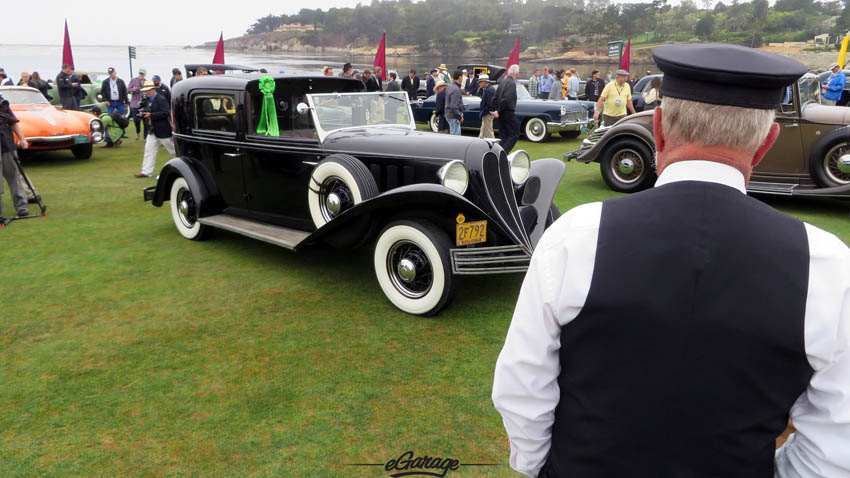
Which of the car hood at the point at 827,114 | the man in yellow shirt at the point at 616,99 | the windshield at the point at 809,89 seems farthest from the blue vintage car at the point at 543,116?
the car hood at the point at 827,114

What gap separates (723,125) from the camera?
1.15 metres

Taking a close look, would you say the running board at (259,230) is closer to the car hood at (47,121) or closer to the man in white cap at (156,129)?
the man in white cap at (156,129)

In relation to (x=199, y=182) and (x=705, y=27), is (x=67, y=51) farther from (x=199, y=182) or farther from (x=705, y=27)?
(x=705, y=27)

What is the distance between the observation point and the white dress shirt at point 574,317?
106 centimetres

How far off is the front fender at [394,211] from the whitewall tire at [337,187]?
0.52ft

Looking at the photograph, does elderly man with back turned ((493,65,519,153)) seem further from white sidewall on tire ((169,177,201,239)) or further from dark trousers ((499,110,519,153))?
white sidewall on tire ((169,177,201,239))

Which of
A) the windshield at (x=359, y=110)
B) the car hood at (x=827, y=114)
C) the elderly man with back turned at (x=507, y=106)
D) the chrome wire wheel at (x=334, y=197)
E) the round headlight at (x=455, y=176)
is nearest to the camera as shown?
the round headlight at (x=455, y=176)

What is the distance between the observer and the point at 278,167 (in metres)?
5.45

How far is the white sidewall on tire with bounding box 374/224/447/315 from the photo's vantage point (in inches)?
164

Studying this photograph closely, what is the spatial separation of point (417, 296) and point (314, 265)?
1528 millimetres

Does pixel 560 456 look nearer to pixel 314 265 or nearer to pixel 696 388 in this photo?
pixel 696 388

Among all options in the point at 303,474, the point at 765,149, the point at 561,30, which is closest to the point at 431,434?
the point at 303,474

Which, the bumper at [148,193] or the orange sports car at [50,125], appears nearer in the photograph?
the bumper at [148,193]

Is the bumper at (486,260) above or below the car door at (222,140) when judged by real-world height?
below
